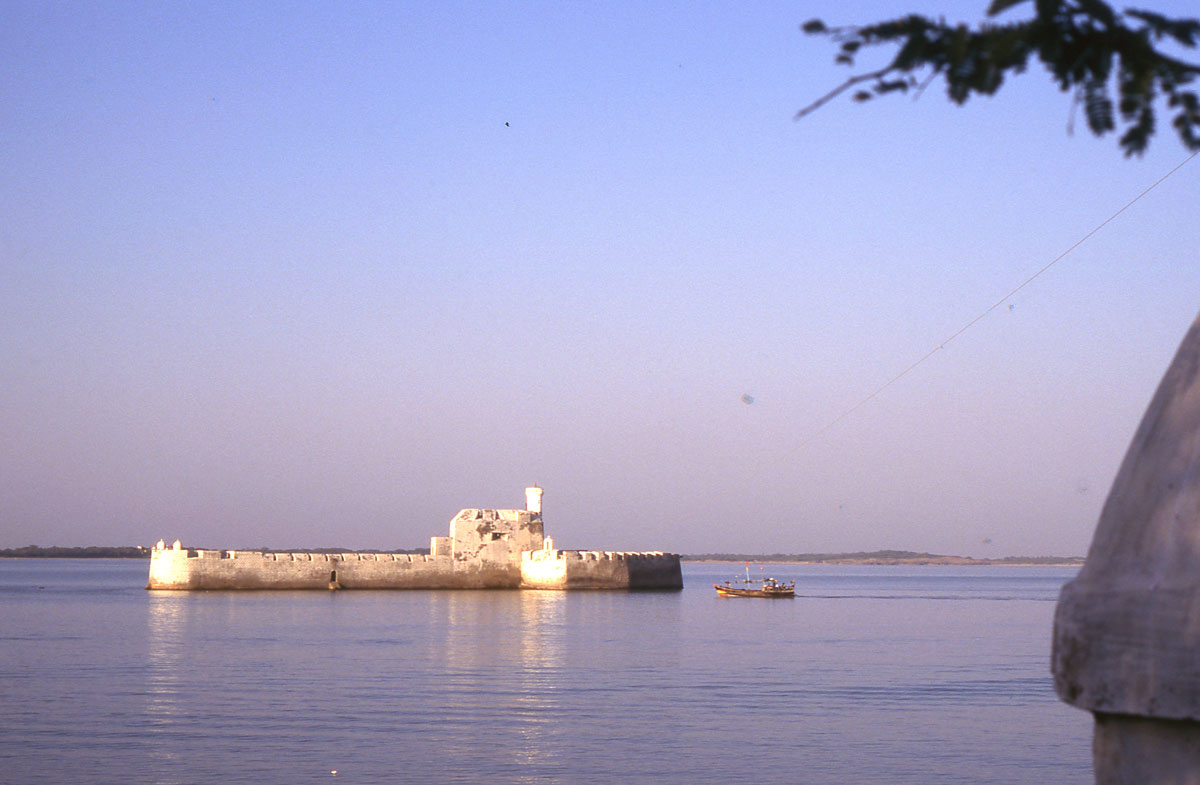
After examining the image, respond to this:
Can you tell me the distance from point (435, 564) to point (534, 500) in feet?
15.2

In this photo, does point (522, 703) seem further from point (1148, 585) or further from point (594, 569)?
point (594, 569)

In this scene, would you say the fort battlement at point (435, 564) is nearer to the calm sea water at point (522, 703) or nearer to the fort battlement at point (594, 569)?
the fort battlement at point (594, 569)

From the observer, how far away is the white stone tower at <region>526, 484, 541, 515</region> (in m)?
54.5

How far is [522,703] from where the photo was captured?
2045 cm

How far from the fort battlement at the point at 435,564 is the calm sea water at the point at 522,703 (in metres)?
11.6

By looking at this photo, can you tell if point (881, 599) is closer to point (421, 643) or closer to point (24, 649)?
point (421, 643)

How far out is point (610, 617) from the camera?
4328 cm

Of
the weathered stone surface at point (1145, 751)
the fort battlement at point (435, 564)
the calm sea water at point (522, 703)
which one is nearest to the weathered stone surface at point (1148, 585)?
the weathered stone surface at point (1145, 751)

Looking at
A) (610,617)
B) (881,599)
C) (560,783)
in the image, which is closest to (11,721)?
(560,783)

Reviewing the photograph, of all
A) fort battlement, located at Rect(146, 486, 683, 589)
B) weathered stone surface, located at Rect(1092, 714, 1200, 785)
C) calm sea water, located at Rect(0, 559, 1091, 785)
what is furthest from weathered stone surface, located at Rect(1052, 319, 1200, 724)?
fort battlement, located at Rect(146, 486, 683, 589)

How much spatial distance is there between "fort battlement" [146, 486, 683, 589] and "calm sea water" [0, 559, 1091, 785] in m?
11.6

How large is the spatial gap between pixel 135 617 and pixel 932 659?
26.0 metres

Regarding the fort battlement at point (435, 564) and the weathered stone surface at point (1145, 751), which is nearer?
the weathered stone surface at point (1145, 751)

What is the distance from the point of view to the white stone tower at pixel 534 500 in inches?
2144
